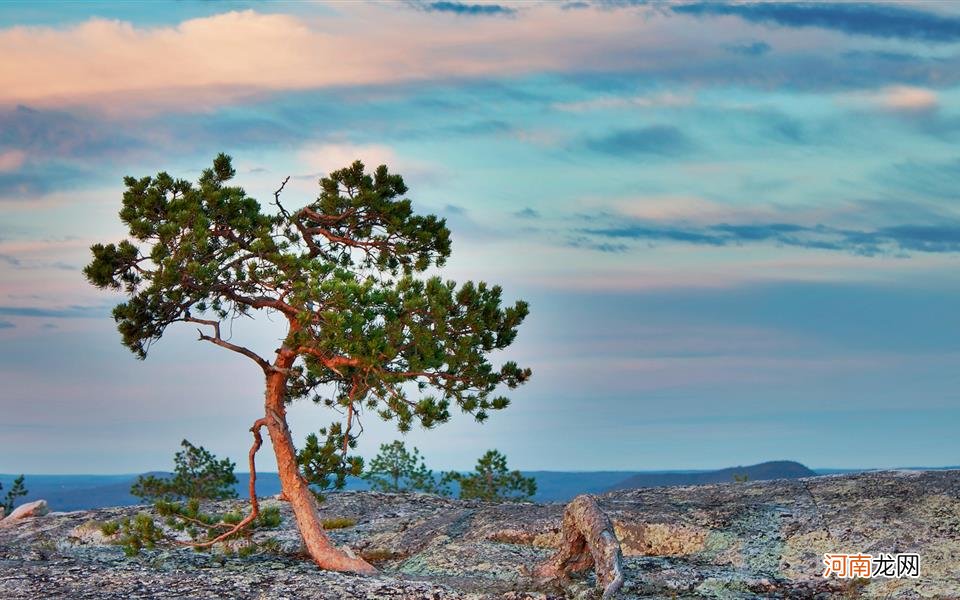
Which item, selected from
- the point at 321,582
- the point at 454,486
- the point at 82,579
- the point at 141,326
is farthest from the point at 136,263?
the point at 454,486

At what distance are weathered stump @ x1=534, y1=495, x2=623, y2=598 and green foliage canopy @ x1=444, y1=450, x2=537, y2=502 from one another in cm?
2735

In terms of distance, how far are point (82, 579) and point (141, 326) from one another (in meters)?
6.05

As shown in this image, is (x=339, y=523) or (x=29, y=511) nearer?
(x=339, y=523)

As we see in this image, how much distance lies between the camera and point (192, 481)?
49.2m

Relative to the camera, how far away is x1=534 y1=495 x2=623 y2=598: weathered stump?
18.5m

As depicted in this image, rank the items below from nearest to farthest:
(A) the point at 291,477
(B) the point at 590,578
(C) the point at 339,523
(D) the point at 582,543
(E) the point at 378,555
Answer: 1. (B) the point at 590,578
2. (D) the point at 582,543
3. (A) the point at 291,477
4. (E) the point at 378,555
5. (C) the point at 339,523

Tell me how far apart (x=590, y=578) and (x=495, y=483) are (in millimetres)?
28667

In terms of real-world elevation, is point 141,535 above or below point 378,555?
above

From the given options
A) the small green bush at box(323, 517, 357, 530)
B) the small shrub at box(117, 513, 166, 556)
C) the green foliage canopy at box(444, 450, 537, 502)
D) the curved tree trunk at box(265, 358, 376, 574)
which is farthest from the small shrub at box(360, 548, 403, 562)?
the green foliage canopy at box(444, 450, 537, 502)

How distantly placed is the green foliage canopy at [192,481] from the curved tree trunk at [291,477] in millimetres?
25939

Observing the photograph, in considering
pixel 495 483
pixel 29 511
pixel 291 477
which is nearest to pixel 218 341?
pixel 291 477

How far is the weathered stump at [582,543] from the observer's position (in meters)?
18.5

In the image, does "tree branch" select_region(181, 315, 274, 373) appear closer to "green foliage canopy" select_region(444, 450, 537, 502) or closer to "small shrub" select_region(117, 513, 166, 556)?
"small shrub" select_region(117, 513, 166, 556)

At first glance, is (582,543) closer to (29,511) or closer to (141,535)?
(141,535)
